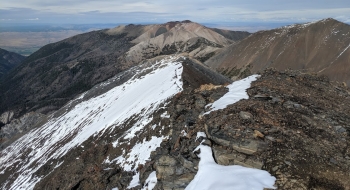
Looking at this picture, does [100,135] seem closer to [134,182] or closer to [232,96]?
[134,182]

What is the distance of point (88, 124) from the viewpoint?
58.2 m

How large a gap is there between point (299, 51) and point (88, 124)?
95241 millimetres

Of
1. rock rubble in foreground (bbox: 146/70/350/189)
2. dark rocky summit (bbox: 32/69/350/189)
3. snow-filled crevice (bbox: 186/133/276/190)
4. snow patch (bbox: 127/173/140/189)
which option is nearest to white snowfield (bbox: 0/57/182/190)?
snow patch (bbox: 127/173/140/189)

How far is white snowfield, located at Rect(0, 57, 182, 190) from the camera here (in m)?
44.1

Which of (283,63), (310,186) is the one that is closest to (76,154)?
(310,186)

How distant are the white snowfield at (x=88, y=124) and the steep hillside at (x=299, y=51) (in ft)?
209

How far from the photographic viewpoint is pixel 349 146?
15.1 metres

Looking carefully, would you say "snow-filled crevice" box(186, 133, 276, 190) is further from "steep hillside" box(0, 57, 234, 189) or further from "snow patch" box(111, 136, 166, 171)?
"snow patch" box(111, 136, 166, 171)

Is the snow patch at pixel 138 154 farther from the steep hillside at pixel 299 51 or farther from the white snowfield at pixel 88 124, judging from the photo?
the steep hillside at pixel 299 51

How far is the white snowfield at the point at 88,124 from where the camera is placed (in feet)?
145

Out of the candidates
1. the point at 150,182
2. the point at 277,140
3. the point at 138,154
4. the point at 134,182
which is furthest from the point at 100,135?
the point at 277,140

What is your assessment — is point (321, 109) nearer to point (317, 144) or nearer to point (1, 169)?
point (317, 144)

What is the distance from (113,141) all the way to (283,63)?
317ft

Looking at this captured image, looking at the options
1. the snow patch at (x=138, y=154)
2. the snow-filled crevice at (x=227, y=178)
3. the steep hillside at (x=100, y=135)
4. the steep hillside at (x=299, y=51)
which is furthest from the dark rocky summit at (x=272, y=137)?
the steep hillside at (x=299, y=51)
